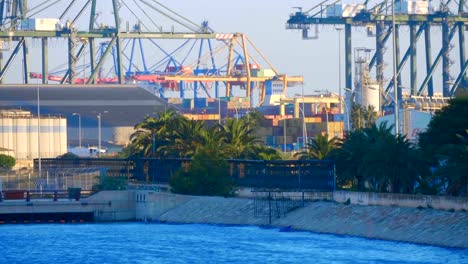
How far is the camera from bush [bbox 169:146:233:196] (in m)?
83.2

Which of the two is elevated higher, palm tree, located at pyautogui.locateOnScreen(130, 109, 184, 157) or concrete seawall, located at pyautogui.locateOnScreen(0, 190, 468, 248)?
palm tree, located at pyautogui.locateOnScreen(130, 109, 184, 157)

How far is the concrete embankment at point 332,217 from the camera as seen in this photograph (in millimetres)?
60750

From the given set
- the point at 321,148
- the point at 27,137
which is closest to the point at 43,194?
the point at 321,148

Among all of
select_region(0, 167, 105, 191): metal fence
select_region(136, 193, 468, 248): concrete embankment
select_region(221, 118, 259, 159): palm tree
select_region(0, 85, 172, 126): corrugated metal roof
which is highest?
select_region(0, 85, 172, 126): corrugated metal roof

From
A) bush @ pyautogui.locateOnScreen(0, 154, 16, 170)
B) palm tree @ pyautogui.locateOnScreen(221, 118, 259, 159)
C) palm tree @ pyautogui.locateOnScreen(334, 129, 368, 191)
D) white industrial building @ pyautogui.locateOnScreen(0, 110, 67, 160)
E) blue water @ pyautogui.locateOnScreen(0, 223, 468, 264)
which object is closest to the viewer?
blue water @ pyautogui.locateOnScreen(0, 223, 468, 264)

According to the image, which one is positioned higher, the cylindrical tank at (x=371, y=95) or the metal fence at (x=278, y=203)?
the cylindrical tank at (x=371, y=95)

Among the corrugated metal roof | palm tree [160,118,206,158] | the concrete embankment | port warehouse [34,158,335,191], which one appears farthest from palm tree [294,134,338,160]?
the corrugated metal roof

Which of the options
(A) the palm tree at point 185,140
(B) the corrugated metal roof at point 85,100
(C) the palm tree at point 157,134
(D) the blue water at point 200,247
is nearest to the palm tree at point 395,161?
(D) the blue water at point 200,247

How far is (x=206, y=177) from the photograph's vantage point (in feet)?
275

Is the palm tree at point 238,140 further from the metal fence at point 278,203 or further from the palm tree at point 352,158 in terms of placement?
the palm tree at point 352,158

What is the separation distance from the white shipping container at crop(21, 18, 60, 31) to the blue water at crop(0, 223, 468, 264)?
112493 mm

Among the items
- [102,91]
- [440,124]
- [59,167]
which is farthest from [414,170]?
[102,91]

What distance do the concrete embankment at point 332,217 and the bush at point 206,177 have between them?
6.53 ft

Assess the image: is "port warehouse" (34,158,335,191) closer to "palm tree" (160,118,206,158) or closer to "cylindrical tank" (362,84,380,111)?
"palm tree" (160,118,206,158)
